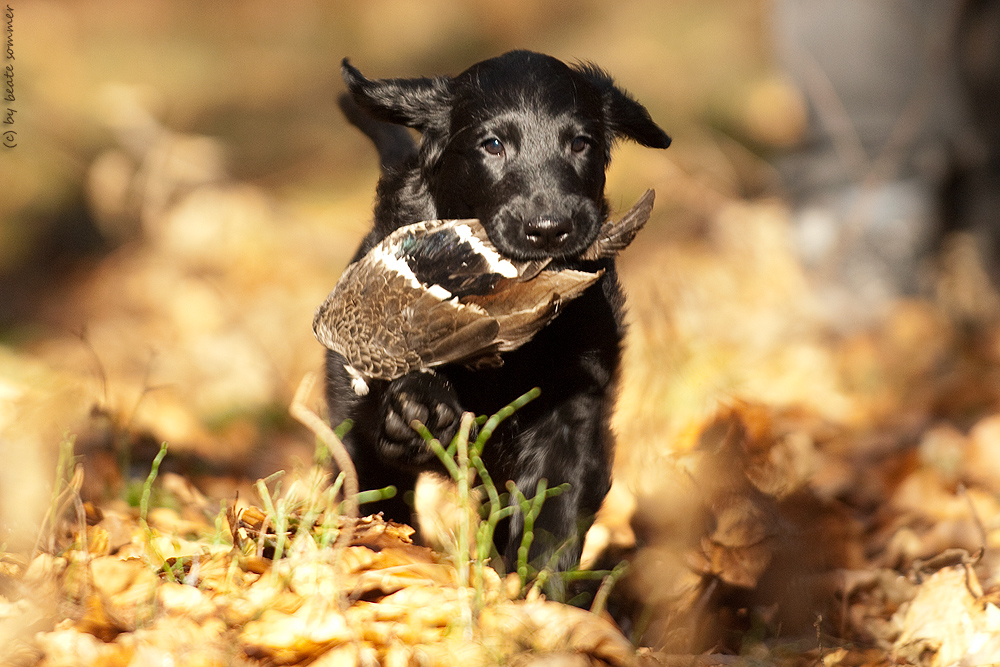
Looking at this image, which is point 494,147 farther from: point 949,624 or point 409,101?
point 949,624

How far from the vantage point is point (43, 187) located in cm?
736

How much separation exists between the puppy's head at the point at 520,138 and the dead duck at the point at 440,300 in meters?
0.19

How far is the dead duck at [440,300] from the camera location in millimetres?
2068

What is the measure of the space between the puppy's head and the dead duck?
193mm

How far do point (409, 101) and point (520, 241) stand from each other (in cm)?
87

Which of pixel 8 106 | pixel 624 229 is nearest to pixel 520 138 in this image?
pixel 624 229

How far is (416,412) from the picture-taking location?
2.56m

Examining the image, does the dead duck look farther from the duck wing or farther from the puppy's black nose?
the puppy's black nose

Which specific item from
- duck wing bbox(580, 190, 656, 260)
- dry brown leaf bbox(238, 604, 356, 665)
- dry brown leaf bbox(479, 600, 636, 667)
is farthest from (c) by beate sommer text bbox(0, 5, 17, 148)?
dry brown leaf bbox(479, 600, 636, 667)

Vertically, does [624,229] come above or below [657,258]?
above

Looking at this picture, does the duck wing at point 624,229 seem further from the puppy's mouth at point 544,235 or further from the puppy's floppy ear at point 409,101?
the puppy's floppy ear at point 409,101

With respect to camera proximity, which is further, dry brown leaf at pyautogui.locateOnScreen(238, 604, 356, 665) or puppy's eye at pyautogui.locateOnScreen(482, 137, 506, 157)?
puppy's eye at pyautogui.locateOnScreen(482, 137, 506, 157)

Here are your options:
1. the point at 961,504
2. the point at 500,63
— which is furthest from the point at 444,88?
the point at 961,504

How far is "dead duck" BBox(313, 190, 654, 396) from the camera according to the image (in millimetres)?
2068
